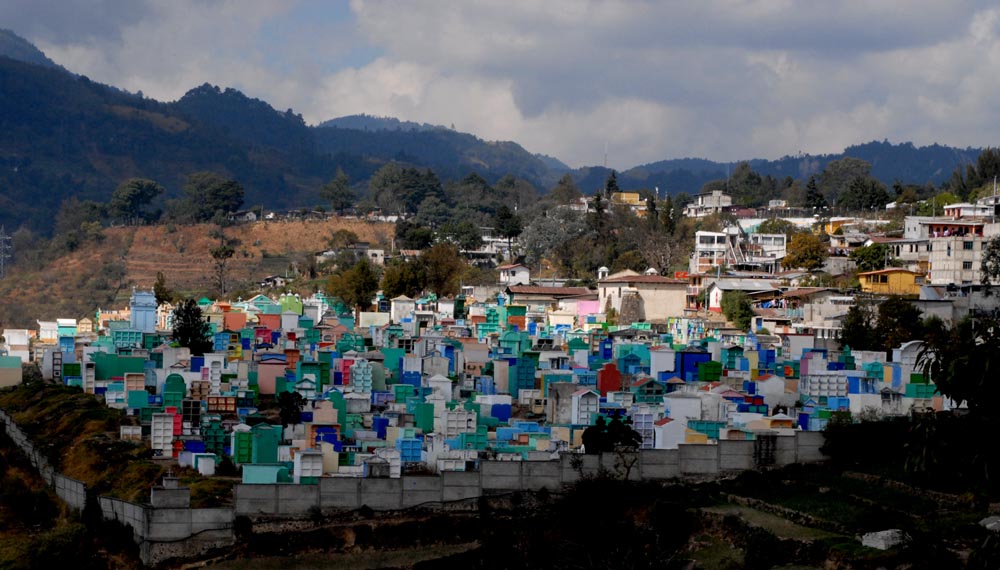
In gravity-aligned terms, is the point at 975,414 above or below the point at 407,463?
above

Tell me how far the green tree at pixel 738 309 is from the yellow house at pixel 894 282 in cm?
349

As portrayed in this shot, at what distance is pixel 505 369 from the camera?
2833 centimetres

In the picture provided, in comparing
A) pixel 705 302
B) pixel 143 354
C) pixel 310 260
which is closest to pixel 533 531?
pixel 143 354

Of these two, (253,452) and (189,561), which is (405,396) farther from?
(189,561)

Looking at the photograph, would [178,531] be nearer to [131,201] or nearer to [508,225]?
[508,225]

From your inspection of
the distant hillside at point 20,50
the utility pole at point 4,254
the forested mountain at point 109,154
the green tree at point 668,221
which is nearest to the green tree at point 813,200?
the green tree at point 668,221

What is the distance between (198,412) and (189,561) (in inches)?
196

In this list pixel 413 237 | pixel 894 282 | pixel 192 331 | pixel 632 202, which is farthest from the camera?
pixel 632 202

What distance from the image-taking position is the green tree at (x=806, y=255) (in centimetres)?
4612

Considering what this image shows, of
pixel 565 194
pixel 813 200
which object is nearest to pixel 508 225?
pixel 565 194

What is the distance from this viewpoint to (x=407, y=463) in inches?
846

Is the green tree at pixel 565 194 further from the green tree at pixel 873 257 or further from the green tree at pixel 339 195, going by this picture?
the green tree at pixel 873 257

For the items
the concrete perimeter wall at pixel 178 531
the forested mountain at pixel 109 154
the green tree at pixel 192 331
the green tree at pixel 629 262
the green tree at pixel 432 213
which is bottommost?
the concrete perimeter wall at pixel 178 531

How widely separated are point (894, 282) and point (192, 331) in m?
19.0
